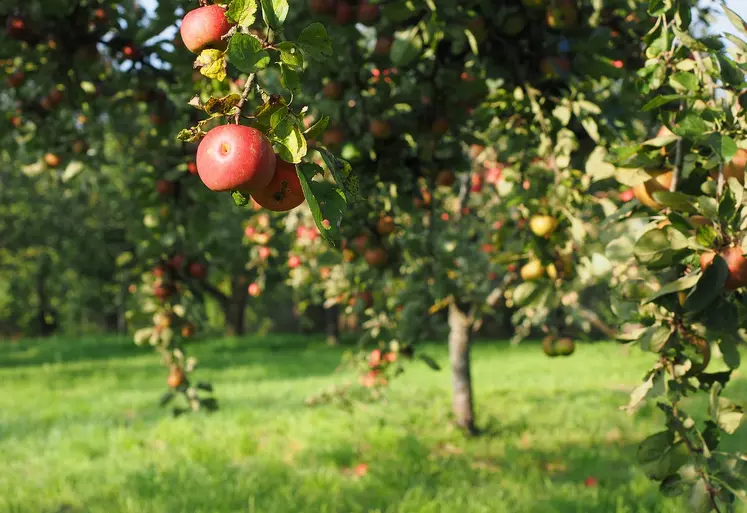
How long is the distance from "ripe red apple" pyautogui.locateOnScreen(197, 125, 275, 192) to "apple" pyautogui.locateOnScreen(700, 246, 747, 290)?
0.95 metres

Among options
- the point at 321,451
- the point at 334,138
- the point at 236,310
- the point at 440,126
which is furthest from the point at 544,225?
the point at 236,310

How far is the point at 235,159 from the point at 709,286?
1.01 m

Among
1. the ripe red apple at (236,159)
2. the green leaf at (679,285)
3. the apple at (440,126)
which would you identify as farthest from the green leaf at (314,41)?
the apple at (440,126)

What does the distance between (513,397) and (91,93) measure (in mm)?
5422

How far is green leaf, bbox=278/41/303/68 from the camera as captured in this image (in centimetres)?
94

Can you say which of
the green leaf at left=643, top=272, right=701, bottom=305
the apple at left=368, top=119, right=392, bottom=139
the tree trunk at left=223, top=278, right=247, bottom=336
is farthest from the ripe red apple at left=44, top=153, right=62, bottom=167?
the tree trunk at left=223, top=278, right=247, bottom=336

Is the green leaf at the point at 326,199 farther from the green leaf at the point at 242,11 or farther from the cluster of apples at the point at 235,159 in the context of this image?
the green leaf at the point at 242,11

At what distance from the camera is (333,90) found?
2.65 meters

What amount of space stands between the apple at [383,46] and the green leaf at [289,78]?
1.78 m

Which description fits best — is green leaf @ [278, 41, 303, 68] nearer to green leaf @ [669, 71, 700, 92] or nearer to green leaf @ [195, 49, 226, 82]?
green leaf @ [195, 49, 226, 82]

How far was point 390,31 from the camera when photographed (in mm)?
2684

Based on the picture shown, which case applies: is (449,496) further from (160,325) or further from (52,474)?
(52,474)

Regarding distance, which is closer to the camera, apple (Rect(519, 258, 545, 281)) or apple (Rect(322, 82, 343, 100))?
apple (Rect(519, 258, 545, 281))

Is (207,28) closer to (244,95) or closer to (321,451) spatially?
(244,95)
